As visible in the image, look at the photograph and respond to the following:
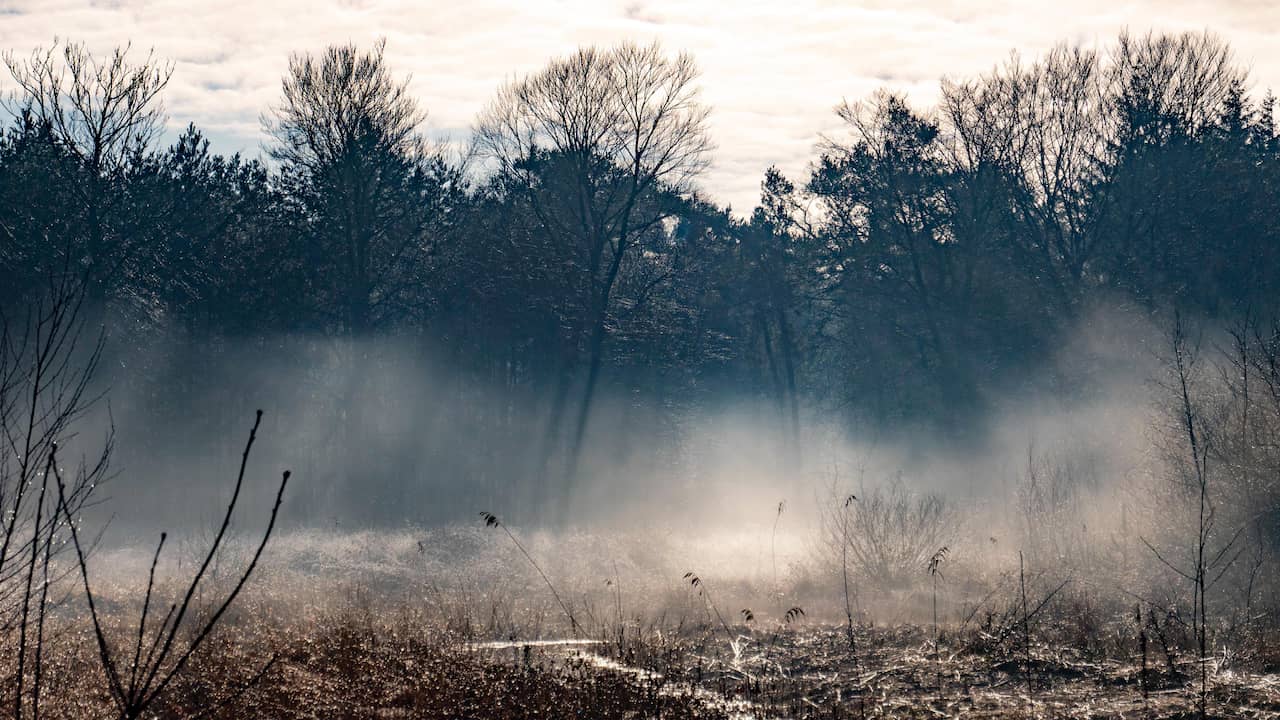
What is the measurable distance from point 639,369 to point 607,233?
5.37m

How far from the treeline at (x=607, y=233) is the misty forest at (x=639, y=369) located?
0.11 m

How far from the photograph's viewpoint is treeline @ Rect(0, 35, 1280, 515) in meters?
Result: 26.8

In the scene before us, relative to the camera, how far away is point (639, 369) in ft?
115

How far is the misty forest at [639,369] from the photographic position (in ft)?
56.3

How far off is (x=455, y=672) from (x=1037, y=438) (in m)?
22.9

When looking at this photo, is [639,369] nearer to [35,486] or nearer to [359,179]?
[359,179]

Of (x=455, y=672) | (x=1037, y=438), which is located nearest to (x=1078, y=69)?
(x=1037, y=438)

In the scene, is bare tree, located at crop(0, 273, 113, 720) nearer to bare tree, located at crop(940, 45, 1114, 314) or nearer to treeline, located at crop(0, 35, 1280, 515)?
treeline, located at crop(0, 35, 1280, 515)

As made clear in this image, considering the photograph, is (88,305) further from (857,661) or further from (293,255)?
(857,661)

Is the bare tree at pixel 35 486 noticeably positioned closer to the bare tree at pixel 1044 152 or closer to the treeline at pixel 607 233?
the treeline at pixel 607 233

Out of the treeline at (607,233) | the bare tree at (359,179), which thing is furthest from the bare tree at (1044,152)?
the bare tree at (359,179)

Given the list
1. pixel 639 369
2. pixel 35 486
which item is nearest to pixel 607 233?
pixel 639 369

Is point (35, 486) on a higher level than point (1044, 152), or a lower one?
lower

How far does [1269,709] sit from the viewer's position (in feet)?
29.7
